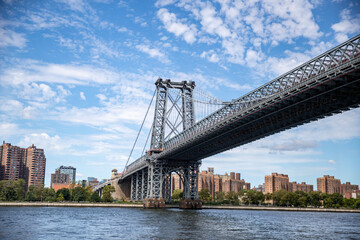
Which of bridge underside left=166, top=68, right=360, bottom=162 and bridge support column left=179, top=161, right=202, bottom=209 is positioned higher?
bridge underside left=166, top=68, right=360, bottom=162

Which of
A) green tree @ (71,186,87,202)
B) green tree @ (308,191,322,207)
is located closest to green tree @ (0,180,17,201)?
green tree @ (71,186,87,202)

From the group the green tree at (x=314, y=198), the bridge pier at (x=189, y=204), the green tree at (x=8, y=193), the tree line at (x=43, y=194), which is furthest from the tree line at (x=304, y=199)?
the green tree at (x=8, y=193)

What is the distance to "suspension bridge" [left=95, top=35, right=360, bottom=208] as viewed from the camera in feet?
126

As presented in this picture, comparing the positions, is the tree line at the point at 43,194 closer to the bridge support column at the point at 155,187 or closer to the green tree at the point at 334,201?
the bridge support column at the point at 155,187

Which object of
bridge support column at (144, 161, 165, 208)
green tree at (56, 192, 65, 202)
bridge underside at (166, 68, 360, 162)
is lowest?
green tree at (56, 192, 65, 202)

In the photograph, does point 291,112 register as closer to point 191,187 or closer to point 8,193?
point 191,187

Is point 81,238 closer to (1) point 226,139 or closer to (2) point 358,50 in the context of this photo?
(2) point 358,50

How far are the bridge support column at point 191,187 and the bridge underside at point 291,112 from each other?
18.8 metres

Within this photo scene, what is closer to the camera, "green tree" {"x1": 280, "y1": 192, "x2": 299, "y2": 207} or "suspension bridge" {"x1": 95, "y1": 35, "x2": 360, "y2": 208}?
"suspension bridge" {"x1": 95, "y1": 35, "x2": 360, "y2": 208}

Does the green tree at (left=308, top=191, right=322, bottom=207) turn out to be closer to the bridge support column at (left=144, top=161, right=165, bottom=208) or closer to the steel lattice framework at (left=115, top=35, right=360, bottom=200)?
the steel lattice framework at (left=115, top=35, right=360, bottom=200)

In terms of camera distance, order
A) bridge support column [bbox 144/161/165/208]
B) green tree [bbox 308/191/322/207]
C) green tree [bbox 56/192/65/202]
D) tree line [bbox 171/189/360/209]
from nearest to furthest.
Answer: bridge support column [bbox 144/161/165/208] < green tree [bbox 56/192/65/202] < tree line [bbox 171/189/360/209] < green tree [bbox 308/191/322/207]

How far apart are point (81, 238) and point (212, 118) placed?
4082cm

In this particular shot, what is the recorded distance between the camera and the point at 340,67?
3581 cm

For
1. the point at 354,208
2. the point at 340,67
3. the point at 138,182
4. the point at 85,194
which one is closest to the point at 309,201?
the point at 354,208
